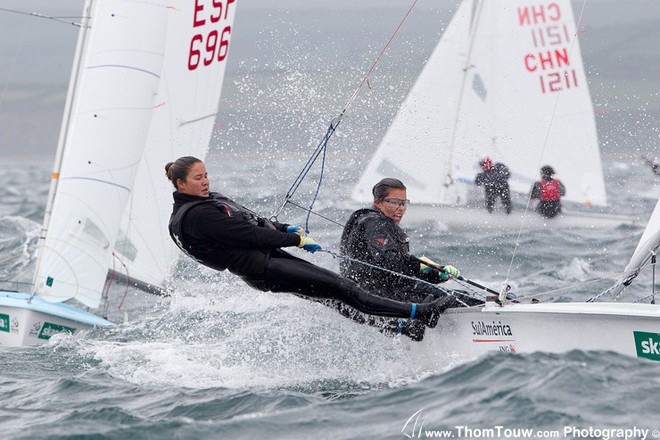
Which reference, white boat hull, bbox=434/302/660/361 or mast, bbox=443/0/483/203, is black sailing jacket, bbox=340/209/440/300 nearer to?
white boat hull, bbox=434/302/660/361

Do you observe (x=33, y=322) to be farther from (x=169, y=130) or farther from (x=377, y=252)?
(x=377, y=252)

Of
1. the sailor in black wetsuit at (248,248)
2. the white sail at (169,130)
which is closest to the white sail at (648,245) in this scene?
the sailor in black wetsuit at (248,248)

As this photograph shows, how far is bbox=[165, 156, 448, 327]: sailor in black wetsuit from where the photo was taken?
4566 mm

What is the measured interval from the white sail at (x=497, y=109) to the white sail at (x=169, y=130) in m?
4.63

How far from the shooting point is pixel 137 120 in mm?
6910

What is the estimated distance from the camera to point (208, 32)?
748 cm

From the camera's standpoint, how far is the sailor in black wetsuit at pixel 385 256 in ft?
15.5

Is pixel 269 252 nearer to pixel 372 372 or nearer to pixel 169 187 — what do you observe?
pixel 372 372

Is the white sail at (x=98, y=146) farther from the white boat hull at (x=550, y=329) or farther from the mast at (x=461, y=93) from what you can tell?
the mast at (x=461, y=93)

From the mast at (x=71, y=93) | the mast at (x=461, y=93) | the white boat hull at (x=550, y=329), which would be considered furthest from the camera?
the mast at (x=461, y=93)

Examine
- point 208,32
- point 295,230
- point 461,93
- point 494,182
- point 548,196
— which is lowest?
point 295,230

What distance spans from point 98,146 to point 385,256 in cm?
279

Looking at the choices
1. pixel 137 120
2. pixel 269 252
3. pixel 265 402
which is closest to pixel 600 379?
pixel 265 402

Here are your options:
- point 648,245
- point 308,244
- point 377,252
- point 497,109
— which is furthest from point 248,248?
point 497,109
